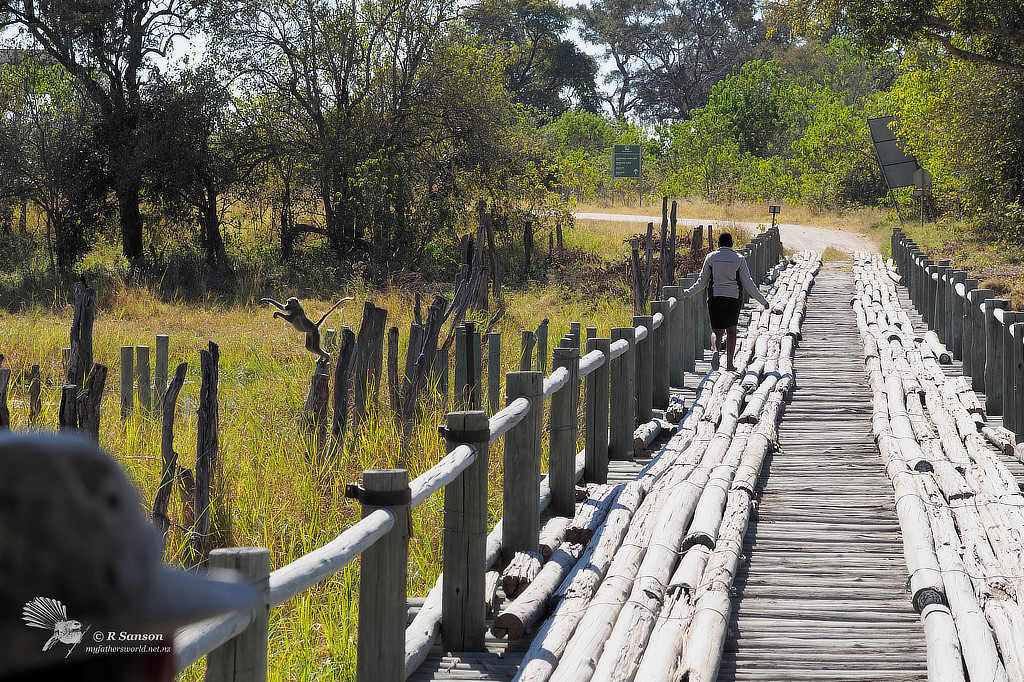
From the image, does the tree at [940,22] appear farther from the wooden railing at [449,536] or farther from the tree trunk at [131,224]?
the tree trunk at [131,224]

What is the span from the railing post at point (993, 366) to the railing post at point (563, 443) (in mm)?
4089

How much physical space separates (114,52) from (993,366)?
19303mm

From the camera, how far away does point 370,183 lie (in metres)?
21.0

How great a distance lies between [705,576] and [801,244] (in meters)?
25.8

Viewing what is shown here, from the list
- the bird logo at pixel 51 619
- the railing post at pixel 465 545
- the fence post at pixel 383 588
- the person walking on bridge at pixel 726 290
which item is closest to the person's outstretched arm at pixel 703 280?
the person walking on bridge at pixel 726 290

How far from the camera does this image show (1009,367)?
23.3ft

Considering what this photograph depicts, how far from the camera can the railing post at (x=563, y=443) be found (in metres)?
5.43

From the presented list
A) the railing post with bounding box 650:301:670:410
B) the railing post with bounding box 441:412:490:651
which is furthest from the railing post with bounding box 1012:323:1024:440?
the railing post with bounding box 441:412:490:651

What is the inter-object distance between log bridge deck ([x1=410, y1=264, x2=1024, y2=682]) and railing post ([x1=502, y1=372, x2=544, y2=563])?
77cm

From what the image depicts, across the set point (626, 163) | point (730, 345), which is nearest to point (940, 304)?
point (730, 345)

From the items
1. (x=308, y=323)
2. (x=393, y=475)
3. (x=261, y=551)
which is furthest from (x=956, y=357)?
(x=261, y=551)

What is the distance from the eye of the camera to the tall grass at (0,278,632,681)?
12.1 ft

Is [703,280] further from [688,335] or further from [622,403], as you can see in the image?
[622,403]

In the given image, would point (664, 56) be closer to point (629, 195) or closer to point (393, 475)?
point (629, 195)
